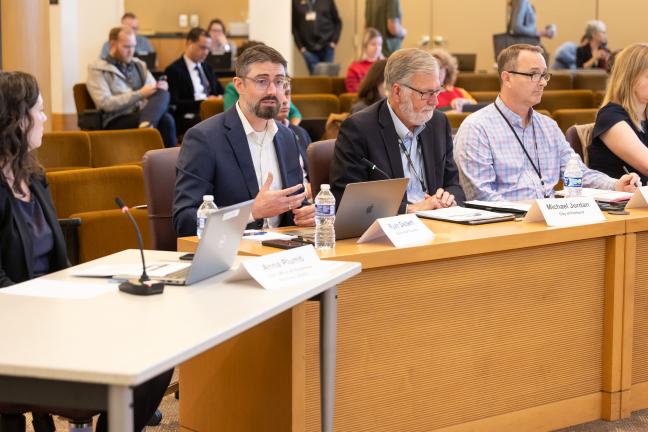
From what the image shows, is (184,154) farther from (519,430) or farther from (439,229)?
(519,430)

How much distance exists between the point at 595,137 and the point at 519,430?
1774 millimetres

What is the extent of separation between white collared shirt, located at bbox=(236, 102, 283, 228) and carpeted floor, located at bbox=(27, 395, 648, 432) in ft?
2.54

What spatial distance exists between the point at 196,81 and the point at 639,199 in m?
5.83

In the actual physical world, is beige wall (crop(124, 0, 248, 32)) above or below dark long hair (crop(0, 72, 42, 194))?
above

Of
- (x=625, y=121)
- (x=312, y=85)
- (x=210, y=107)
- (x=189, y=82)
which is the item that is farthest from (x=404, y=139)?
(x=312, y=85)

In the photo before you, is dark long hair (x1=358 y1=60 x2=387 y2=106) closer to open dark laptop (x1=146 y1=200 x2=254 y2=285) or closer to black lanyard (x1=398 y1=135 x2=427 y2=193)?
black lanyard (x1=398 y1=135 x2=427 y2=193)

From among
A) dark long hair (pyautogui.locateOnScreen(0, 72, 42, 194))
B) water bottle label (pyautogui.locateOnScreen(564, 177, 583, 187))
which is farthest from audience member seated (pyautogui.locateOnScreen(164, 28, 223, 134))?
dark long hair (pyautogui.locateOnScreen(0, 72, 42, 194))

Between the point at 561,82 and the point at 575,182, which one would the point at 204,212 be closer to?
the point at 575,182

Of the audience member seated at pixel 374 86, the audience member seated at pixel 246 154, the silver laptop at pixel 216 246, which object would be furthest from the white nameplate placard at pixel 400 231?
the audience member seated at pixel 374 86

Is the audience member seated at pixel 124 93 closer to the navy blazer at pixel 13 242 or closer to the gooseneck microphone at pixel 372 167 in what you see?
the gooseneck microphone at pixel 372 167

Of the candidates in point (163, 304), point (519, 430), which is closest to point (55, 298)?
point (163, 304)

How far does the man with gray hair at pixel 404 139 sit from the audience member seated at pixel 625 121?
998 mm

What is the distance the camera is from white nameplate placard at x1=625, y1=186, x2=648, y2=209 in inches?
155

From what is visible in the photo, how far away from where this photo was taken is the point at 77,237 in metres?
4.29
